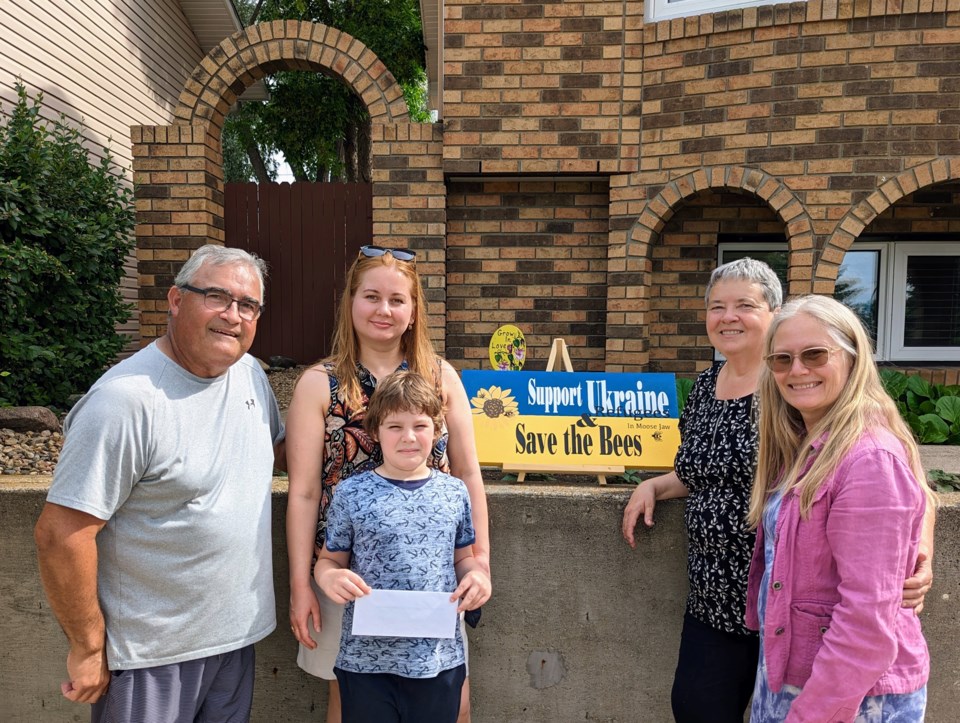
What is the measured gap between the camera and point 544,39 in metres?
4.85

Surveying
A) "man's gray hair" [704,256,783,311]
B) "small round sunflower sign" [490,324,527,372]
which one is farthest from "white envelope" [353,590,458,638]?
"small round sunflower sign" [490,324,527,372]

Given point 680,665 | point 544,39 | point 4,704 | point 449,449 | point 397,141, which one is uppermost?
point 544,39

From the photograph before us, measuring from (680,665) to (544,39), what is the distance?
4437mm

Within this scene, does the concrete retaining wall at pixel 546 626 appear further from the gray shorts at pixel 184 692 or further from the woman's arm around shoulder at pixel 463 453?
the gray shorts at pixel 184 692

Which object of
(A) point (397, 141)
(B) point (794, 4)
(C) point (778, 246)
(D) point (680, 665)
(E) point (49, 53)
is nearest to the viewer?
(D) point (680, 665)

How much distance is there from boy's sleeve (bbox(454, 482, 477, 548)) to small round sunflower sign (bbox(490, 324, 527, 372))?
8.10ft

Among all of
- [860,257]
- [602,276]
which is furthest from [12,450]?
[860,257]

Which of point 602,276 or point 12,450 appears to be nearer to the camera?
point 12,450

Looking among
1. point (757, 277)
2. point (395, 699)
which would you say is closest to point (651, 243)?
point (757, 277)

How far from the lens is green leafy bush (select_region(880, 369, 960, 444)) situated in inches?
142

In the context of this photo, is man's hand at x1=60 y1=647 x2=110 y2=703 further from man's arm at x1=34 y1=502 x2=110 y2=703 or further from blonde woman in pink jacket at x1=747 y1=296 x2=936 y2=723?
blonde woman in pink jacket at x1=747 y1=296 x2=936 y2=723

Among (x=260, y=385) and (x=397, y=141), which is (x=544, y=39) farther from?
(x=260, y=385)

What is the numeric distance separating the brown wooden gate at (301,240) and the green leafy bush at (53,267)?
1.07 metres

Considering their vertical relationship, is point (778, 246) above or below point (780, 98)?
below
